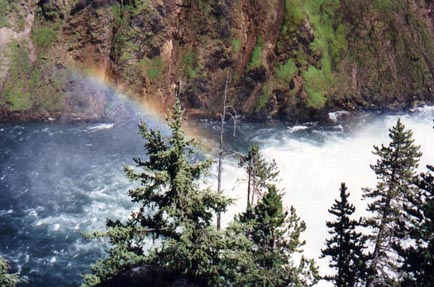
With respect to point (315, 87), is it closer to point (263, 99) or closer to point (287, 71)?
point (287, 71)

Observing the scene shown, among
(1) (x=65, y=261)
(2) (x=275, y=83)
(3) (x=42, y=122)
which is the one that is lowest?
(1) (x=65, y=261)

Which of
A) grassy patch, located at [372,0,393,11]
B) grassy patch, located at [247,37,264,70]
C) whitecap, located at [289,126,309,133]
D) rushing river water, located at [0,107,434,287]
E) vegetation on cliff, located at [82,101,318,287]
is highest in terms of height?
grassy patch, located at [372,0,393,11]

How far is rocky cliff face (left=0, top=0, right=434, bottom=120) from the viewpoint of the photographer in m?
74.9

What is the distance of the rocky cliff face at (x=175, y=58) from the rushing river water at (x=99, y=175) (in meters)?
4.41

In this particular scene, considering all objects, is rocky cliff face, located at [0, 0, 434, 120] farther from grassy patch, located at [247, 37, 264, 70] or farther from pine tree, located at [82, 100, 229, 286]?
pine tree, located at [82, 100, 229, 286]

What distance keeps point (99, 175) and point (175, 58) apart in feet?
88.2

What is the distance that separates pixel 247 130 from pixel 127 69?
21390 mm

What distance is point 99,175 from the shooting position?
2295 inches

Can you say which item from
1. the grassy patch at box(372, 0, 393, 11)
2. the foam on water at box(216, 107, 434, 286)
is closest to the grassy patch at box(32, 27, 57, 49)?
the foam on water at box(216, 107, 434, 286)

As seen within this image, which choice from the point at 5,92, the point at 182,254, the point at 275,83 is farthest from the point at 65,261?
the point at 275,83

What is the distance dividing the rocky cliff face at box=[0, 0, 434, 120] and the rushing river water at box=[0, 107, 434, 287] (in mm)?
4412

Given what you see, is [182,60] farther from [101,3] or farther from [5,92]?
[5,92]

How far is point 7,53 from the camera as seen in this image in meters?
75.3

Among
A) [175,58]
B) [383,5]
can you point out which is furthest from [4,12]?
[383,5]
